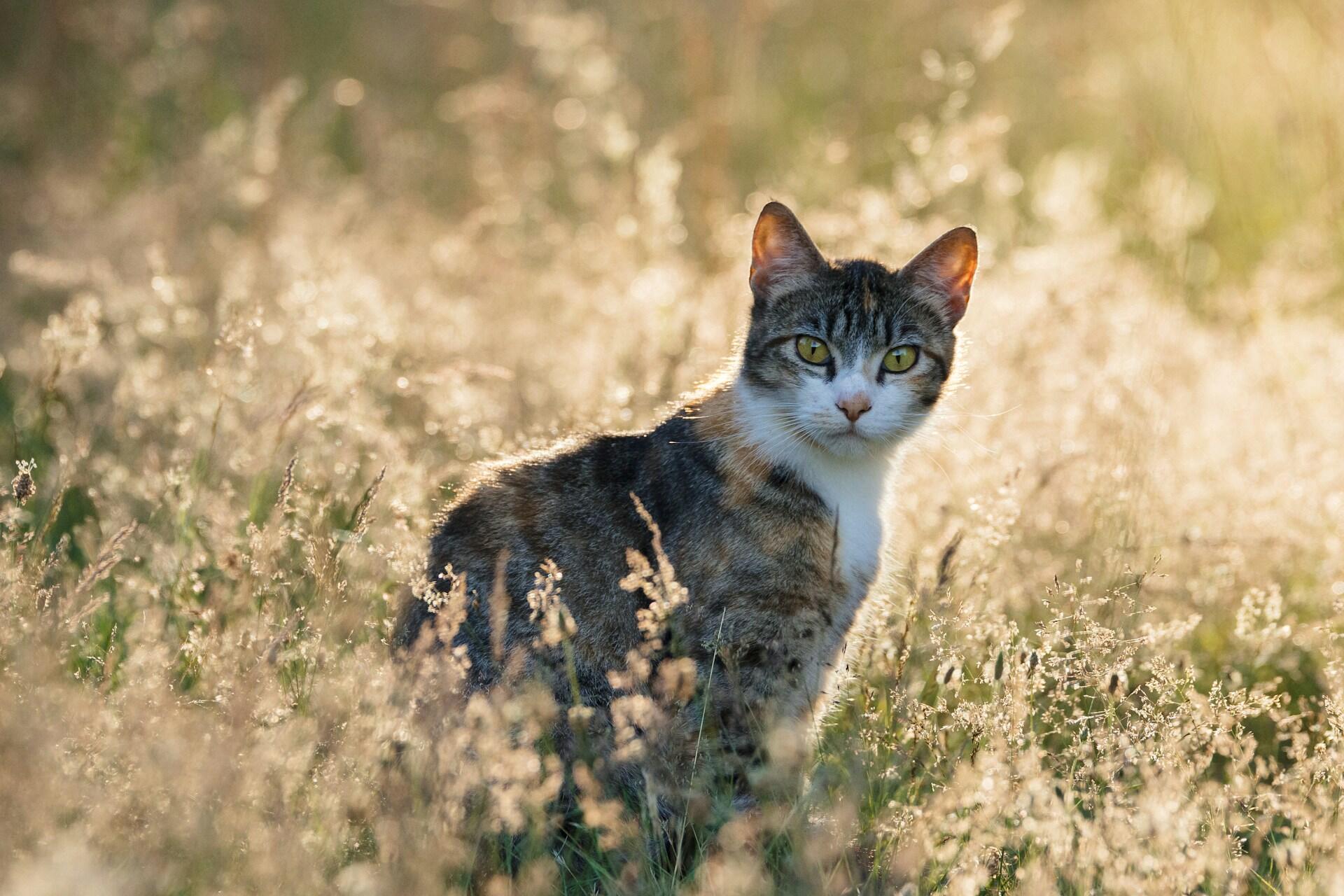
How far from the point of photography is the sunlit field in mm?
2168

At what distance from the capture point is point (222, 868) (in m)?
2.05

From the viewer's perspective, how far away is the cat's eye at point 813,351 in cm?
327

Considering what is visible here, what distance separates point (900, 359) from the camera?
3.31m

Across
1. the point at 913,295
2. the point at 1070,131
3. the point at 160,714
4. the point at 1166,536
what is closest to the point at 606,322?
the point at 913,295

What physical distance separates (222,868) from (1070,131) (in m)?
8.01

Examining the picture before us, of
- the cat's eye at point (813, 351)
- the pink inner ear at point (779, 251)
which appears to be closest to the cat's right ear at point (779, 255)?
the pink inner ear at point (779, 251)

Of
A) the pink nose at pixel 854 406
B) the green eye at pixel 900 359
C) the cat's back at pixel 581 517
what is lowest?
the cat's back at pixel 581 517

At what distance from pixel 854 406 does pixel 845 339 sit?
0.96ft

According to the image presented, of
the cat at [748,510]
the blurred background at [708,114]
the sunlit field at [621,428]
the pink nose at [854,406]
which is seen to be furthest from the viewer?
the blurred background at [708,114]

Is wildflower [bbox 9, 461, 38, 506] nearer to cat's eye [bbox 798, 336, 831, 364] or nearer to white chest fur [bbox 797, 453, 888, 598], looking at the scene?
white chest fur [bbox 797, 453, 888, 598]

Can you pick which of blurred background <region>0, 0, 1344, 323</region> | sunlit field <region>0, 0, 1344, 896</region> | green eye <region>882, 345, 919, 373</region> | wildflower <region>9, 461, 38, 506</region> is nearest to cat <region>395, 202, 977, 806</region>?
green eye <region>882, 345, 919, 373</region>

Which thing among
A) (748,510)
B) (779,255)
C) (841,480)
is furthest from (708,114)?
(748,510)

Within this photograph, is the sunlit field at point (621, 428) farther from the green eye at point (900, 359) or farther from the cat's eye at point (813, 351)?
the cat's eye at point (813, 351)

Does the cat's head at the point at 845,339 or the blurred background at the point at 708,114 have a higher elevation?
the blurred background at the point at 708,114
